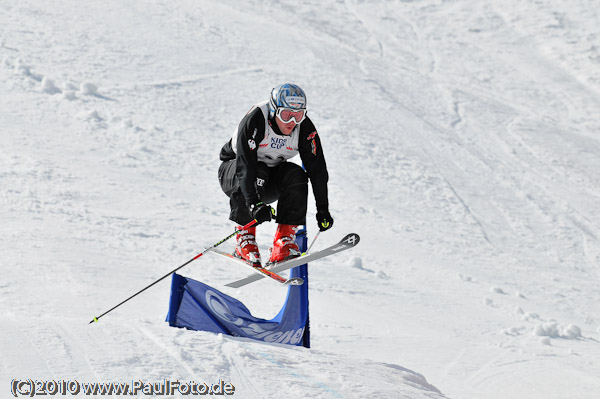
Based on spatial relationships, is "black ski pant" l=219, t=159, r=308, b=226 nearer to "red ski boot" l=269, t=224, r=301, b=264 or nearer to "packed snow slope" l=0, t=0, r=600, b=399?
"red ski boot" l=269, t=224, r=301, b=264

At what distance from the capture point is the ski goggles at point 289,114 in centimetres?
563

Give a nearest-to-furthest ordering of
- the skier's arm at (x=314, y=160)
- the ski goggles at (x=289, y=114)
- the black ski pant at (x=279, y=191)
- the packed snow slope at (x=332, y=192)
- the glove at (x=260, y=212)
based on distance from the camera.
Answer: the packed snow slope at (x=332, y=192), the glove at (x=260, y=212), the ski goggles at (x=289, y=114), the black ski pant at (x=279, y=191), the skier's arm at (x=314, y=160)

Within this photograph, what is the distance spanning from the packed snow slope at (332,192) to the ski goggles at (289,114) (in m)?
1.73

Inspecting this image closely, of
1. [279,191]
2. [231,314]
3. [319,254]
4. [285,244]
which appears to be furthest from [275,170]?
[231,314]

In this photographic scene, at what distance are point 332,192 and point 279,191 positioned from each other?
6683 millimetres

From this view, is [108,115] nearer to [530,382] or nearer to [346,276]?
[346,276]

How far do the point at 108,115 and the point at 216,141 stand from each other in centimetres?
201

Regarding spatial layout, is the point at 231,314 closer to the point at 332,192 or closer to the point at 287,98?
the point at 287,98

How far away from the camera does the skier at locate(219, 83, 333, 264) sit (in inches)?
220

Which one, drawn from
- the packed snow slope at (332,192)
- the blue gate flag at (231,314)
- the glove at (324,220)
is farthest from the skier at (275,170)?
the packed snow slope at (332,192)

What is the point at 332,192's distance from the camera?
12.5 meters

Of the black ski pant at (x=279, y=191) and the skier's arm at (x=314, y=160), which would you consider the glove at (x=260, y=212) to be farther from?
the skier's arm at (x=314, y=160)

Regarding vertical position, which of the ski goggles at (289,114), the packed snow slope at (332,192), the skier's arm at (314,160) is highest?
the ski goggles at (289,114)

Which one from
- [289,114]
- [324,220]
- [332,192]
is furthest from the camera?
[332,192]
